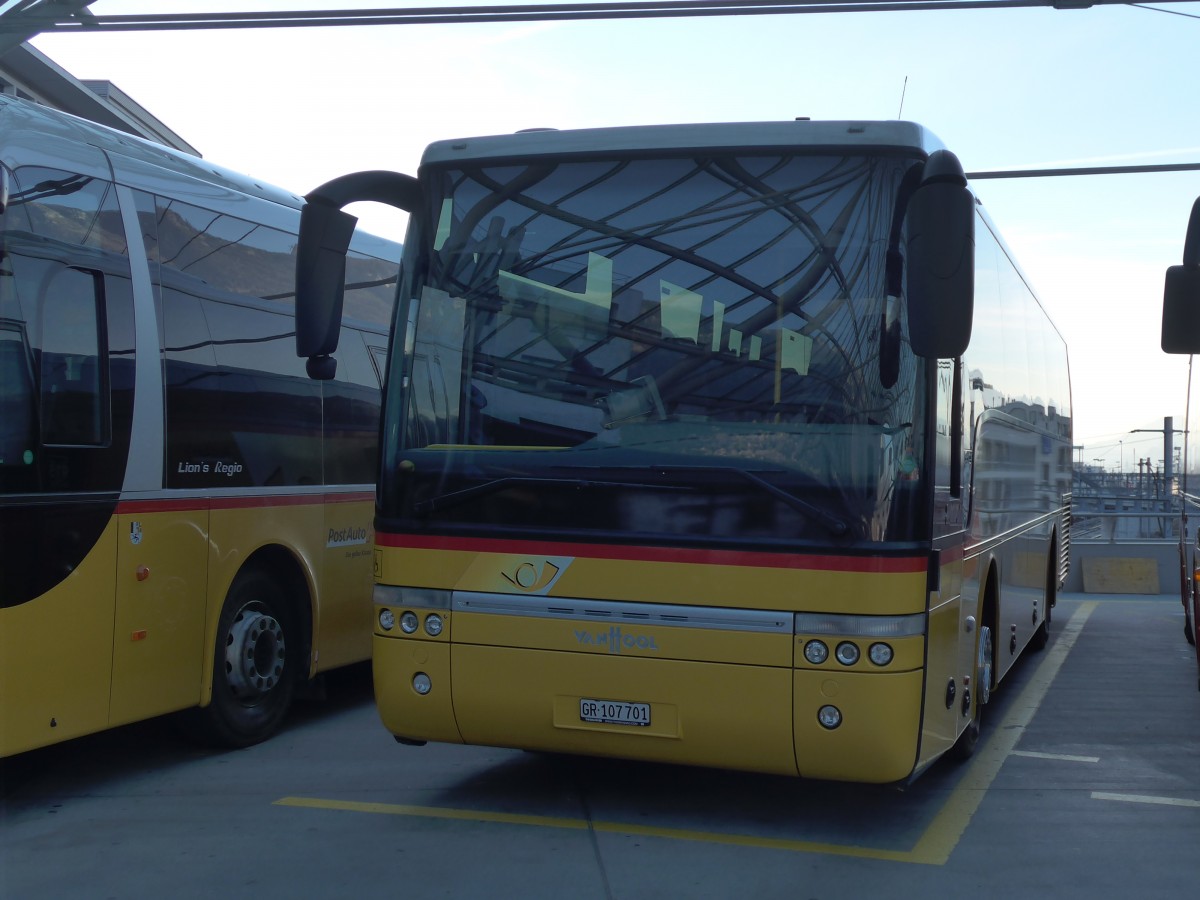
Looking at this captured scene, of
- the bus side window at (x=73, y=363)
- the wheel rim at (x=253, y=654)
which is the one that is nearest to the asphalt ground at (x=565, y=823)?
the wheel rim at (x=253, y=654)

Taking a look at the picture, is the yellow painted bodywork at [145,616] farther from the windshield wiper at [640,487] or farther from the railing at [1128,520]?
the railing at [1128,520]

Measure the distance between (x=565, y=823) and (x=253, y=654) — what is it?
275 cm

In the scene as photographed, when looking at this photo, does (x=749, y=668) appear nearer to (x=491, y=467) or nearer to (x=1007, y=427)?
(x=491, y=467)

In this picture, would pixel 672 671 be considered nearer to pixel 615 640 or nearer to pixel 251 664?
pixel 615 640

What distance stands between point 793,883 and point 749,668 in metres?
0.89

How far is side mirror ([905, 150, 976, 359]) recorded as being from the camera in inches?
219

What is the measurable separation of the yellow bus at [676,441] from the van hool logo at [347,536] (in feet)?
8.61

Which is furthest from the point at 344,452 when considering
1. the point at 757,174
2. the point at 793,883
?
the point at 793,883

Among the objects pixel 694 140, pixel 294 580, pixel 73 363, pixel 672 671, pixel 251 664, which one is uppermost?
pixel 694 140

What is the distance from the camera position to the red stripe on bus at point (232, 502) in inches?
283

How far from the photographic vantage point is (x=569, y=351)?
6.19 metres

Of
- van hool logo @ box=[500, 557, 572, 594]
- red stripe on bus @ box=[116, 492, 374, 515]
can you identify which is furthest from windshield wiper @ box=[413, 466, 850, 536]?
red stripe on bus @ box=[116, 492, 374, 515]

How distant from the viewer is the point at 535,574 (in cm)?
623

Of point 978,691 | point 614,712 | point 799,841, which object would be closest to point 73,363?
point 614,712
